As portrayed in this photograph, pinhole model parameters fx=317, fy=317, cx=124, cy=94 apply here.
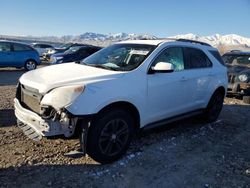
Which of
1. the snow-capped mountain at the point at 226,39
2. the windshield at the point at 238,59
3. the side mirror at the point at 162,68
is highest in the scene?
the side mirror at the point at 162,68

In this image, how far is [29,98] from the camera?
4.62m

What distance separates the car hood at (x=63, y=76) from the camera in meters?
4.29

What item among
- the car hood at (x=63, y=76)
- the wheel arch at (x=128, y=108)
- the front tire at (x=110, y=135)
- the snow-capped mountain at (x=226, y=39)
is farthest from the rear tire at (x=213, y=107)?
the snow-capped mountain at (x=226, y=39)

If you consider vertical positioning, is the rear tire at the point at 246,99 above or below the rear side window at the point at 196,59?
below

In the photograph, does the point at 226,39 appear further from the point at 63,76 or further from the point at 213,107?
the point at 63,76

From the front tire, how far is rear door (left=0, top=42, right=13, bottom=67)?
13.2 meters

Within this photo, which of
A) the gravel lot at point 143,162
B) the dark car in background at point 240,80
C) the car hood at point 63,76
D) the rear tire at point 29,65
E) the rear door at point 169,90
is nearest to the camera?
the gravel lot at point 143,162

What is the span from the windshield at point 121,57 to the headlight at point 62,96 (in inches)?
41.6

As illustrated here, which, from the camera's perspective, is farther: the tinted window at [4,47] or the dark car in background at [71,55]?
the dark car in background at [71,55]

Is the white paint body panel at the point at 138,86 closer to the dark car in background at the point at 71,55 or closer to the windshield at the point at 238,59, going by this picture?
the windshield at the point at 238,59

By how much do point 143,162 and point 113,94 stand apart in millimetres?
1174

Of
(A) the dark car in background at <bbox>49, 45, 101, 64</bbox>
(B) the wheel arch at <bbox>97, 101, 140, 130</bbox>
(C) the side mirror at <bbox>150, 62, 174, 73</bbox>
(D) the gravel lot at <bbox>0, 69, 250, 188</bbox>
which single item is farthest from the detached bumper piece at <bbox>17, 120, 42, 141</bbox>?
(A) the dark car in background at <bbox>49, 45, 101, 64</bbox>

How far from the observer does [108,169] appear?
4461 millimetres

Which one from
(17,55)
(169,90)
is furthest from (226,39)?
(169,90)
